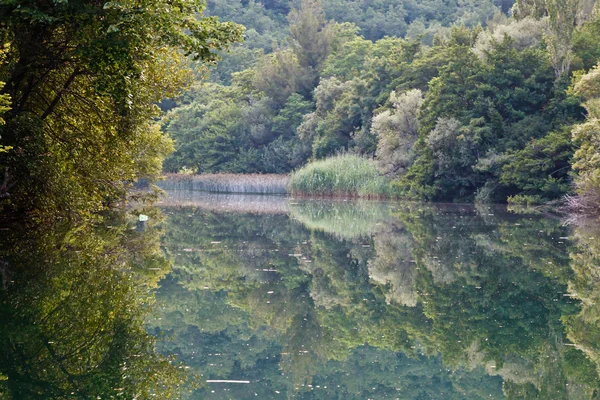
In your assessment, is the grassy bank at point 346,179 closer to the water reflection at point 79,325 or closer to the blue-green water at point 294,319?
the blue-green water at point 294,319

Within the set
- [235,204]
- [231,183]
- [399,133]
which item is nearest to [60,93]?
[235,204]

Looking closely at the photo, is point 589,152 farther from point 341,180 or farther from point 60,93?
point 60,93

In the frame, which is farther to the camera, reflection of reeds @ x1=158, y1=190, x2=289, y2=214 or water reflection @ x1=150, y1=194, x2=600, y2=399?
reflection of reeds @ x1=158, y1=190, x2=289, y2=214

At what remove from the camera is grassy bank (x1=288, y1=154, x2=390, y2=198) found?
4028 cm

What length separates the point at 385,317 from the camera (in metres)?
8.24

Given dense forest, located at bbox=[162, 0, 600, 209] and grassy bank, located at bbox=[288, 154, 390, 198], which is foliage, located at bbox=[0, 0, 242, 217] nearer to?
dense forest, located at bbox=[162, 0, 600, 209]

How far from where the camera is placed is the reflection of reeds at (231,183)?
49562 millimetres

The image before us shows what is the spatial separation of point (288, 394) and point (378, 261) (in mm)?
7586

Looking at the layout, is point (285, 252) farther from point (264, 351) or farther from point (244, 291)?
point (264, 351)

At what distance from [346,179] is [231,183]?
13087 mm

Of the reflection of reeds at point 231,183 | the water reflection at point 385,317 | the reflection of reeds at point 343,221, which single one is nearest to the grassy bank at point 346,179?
the reflection of reeds at point 231,183

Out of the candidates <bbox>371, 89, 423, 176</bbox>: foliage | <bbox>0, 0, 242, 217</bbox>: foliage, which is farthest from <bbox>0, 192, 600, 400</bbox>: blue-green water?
<bbox>371, 89, 423, 176</bbox>: foliage

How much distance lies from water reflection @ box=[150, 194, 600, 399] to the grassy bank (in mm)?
23910

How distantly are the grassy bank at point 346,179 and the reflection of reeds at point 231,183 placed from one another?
5294mm
